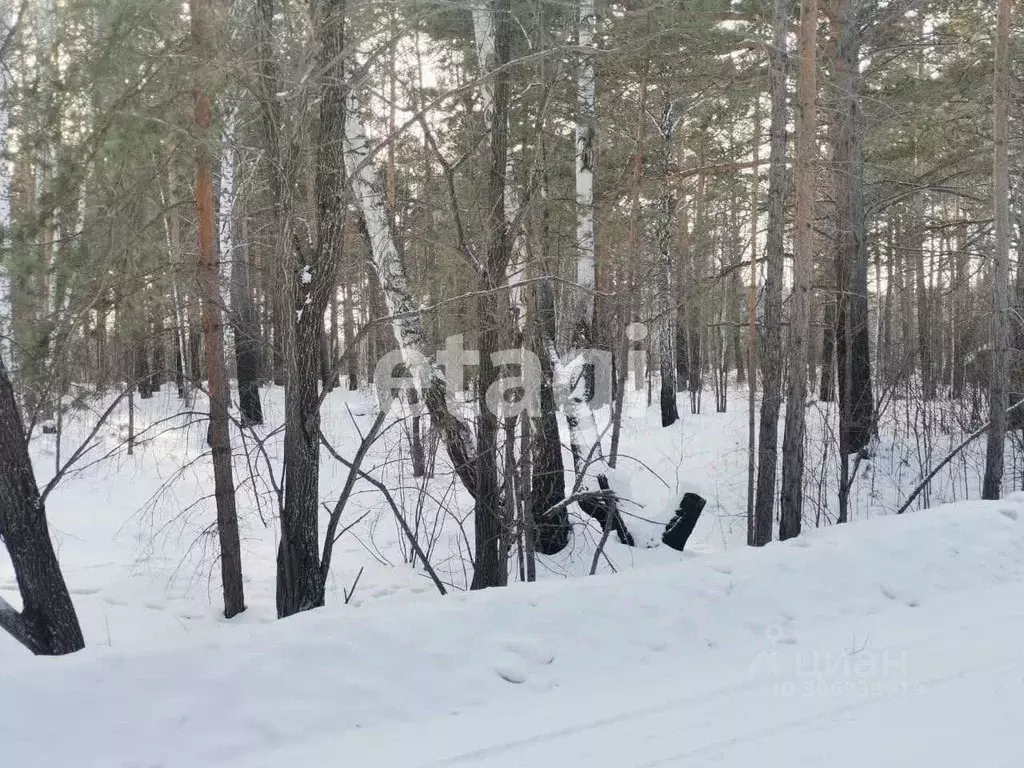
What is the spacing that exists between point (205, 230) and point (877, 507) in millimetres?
9425

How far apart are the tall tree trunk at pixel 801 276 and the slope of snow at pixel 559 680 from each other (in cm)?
295

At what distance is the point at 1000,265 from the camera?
10.4 meters

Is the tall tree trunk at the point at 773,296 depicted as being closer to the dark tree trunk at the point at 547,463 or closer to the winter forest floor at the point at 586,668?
the winter forest floor at the point at 586,668

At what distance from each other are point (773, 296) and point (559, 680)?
218 inches

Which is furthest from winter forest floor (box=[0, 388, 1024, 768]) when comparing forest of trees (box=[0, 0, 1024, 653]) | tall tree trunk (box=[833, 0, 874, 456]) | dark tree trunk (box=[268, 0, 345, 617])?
tall tree trunk (box=[833, 0, 874, 456])

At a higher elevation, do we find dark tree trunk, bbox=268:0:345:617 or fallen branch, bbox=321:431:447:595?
dark tree trunk, bbox=268:0:345:617

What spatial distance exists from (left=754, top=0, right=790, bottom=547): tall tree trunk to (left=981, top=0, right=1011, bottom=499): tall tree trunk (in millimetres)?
3782

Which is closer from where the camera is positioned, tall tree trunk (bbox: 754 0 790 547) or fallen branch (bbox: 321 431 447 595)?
fallen branch (bbox: 321 431 447 595)

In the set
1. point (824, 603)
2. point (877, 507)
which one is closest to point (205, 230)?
point (824, 603)

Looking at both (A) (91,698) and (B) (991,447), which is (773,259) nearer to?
(B) (991,447)

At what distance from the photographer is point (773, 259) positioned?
8.42m

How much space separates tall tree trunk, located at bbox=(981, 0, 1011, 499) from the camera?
33.3ft

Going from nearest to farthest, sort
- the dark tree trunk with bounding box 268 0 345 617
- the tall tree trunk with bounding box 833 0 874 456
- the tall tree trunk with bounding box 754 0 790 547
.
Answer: the dark tree trunk with bounding box 268 0 345 617, the tall tree trunk with bounding box 754 0 790 547, the tall tree trunk with bounding box 833 0 874 456

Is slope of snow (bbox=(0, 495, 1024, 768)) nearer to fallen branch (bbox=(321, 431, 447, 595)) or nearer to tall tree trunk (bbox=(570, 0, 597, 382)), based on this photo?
fallen branch (bbox=(321, 431, 447, 595))
